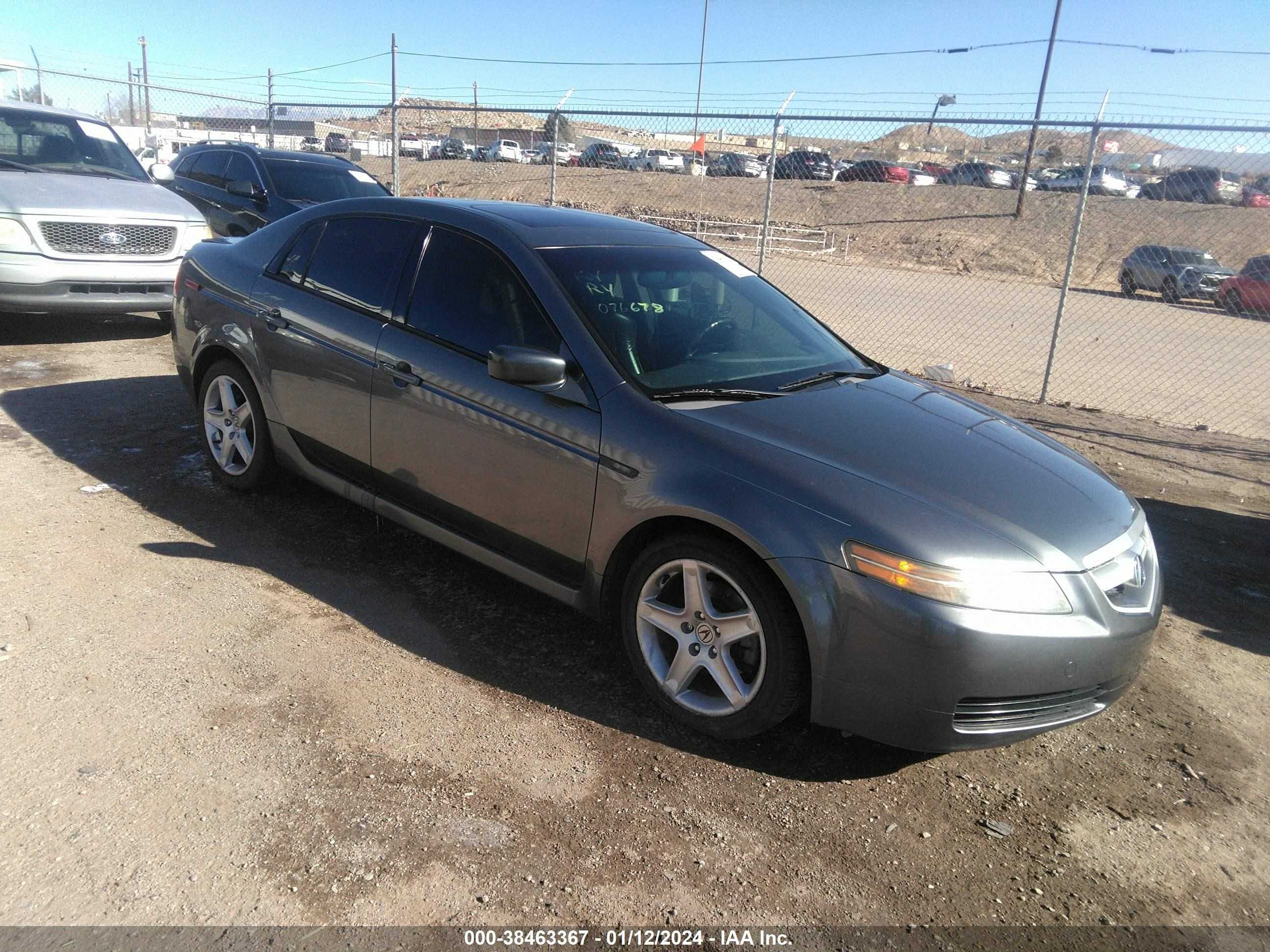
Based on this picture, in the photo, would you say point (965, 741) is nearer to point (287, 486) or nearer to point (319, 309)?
point (319, 309)

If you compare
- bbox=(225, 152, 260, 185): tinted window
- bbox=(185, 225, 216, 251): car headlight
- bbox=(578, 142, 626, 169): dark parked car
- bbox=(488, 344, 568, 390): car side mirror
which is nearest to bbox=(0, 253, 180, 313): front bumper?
bbox=(185, 225, 216, 251): car headlight

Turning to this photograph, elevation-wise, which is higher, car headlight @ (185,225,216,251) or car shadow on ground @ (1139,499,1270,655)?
car headlight @ (185,225,216,251)

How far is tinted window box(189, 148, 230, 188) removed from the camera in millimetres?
11227

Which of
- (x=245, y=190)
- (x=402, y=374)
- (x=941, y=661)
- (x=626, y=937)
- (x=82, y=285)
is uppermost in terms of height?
(x=245, y=190)

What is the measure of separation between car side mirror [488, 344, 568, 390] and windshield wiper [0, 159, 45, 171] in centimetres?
700

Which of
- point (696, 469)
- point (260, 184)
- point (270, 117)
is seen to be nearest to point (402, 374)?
point (696, 469)

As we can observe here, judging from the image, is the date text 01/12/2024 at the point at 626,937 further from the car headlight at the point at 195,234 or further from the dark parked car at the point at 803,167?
the dark parked car at the point at 803,167

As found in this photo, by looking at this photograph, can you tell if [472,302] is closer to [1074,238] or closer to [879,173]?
[1074,238]

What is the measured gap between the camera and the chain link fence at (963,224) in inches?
418

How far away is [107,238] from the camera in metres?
7.89

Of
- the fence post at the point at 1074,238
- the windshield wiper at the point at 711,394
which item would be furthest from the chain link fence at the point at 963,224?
the windshield wiper at the point at 711,394

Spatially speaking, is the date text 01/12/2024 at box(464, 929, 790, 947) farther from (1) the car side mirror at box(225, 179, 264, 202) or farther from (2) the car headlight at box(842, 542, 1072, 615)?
(1) the car side mirror at box(225, 179, 264, 202)

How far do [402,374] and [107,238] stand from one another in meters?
5.38

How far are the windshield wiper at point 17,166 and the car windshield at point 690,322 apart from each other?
6.76 meters
